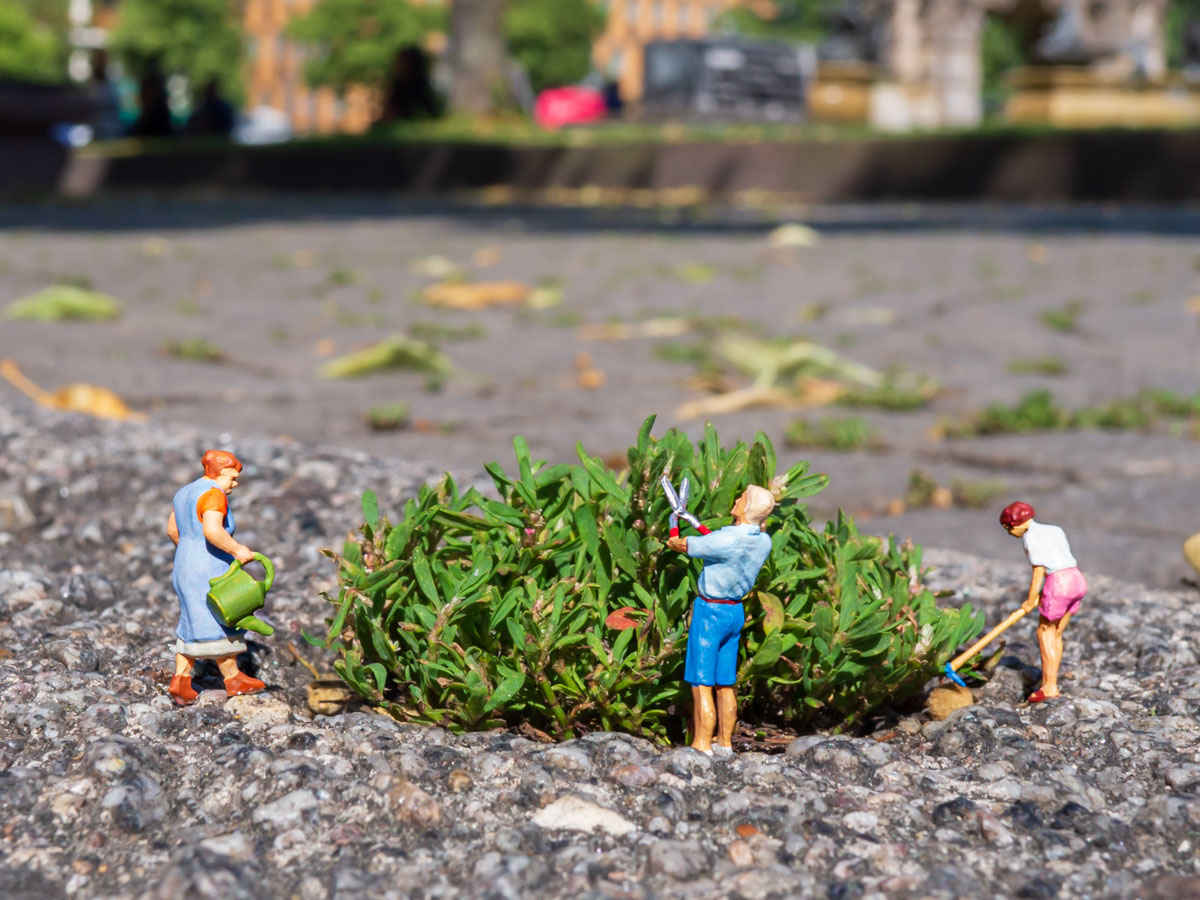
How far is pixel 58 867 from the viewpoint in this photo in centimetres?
138

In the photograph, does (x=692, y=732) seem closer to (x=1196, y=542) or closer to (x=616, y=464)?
(x=1196, y=542)

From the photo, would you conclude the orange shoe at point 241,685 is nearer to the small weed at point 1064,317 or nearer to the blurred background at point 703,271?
the blurred background at point 703,271

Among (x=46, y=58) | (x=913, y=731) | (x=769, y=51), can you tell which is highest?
(x=46, y=58)

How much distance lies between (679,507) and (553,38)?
187 ft

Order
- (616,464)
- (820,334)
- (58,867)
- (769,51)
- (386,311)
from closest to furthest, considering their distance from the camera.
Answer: (58,867) < (616,464) < (820,334) < (386,311) < (769,51)

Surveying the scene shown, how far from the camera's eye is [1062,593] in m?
1.80

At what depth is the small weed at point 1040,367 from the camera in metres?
4.71

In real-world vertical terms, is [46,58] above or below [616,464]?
above

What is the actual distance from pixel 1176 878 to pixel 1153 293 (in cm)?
559

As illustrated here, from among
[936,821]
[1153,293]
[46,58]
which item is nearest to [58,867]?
[936,821]

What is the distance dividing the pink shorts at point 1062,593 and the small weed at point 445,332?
3803mm

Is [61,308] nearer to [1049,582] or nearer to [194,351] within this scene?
[194,351]

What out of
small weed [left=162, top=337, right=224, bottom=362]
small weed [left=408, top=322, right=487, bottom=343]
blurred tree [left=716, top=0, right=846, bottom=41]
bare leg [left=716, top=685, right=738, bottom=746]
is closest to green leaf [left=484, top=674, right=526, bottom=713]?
bare leg [left=716, top=685, right=738, bottom=746]

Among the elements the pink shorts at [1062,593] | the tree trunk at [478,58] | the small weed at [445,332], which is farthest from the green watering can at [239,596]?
→ the tree trunk at [478,58]
